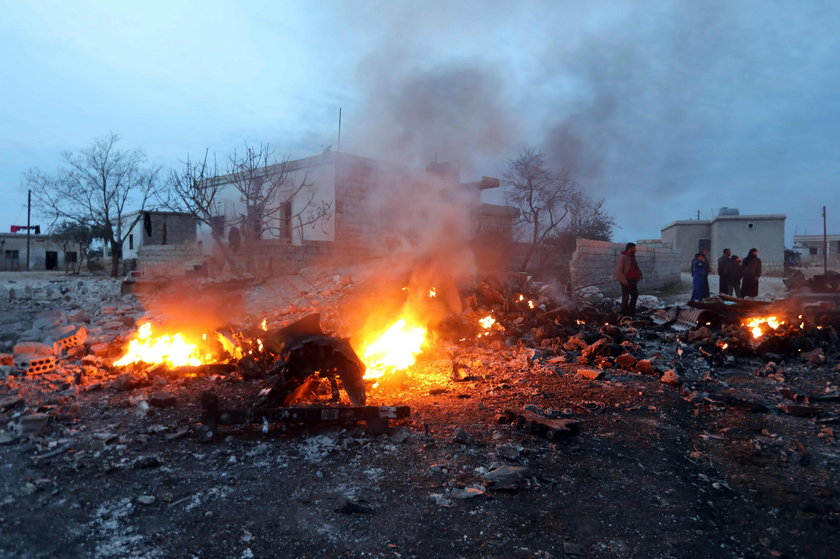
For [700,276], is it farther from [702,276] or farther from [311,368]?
[311,368]

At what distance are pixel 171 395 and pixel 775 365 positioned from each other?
785 centimetres

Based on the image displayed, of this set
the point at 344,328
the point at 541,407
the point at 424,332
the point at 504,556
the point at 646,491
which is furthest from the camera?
the point at 344,328

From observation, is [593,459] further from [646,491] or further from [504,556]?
[504,556]

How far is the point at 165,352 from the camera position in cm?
745

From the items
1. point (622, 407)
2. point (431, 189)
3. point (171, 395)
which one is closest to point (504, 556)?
point (622, 407)

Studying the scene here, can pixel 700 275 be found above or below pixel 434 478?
above

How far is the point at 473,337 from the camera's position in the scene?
360 inches

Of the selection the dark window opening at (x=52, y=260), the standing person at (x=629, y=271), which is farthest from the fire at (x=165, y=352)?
the dark window opening at (x=52, y=260)

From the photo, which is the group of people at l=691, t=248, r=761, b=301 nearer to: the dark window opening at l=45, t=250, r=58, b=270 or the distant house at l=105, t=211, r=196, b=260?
the distant house at l=105, t=211, r=196, b=260

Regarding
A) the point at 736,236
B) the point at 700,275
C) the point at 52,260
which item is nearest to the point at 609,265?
the point at 700,275

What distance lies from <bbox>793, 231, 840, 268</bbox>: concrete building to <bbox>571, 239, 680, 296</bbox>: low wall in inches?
832

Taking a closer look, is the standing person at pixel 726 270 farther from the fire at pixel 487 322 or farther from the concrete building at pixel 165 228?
the concrete building at pixel 165 228

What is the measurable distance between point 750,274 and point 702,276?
108cm

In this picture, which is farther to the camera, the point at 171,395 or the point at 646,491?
the point at 171,395
